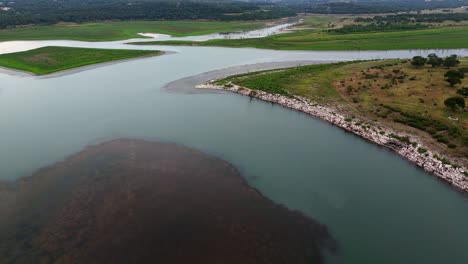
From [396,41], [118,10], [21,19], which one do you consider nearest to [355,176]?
[396,41]

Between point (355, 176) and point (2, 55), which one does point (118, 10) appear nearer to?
point (2, 55)

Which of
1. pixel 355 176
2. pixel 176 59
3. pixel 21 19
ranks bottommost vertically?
pixel 355 176

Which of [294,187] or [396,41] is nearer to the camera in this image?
[294,187]

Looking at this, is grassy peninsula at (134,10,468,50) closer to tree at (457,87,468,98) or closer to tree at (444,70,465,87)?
tree at (444,70,465,87)

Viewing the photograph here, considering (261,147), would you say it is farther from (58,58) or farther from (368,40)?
(368,40)

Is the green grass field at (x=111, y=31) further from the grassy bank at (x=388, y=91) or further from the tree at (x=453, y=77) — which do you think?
the tree at (x=453, y=77)

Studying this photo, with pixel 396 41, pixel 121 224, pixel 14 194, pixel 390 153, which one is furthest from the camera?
pixel 396 41

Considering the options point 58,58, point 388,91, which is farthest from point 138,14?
point 388,91
